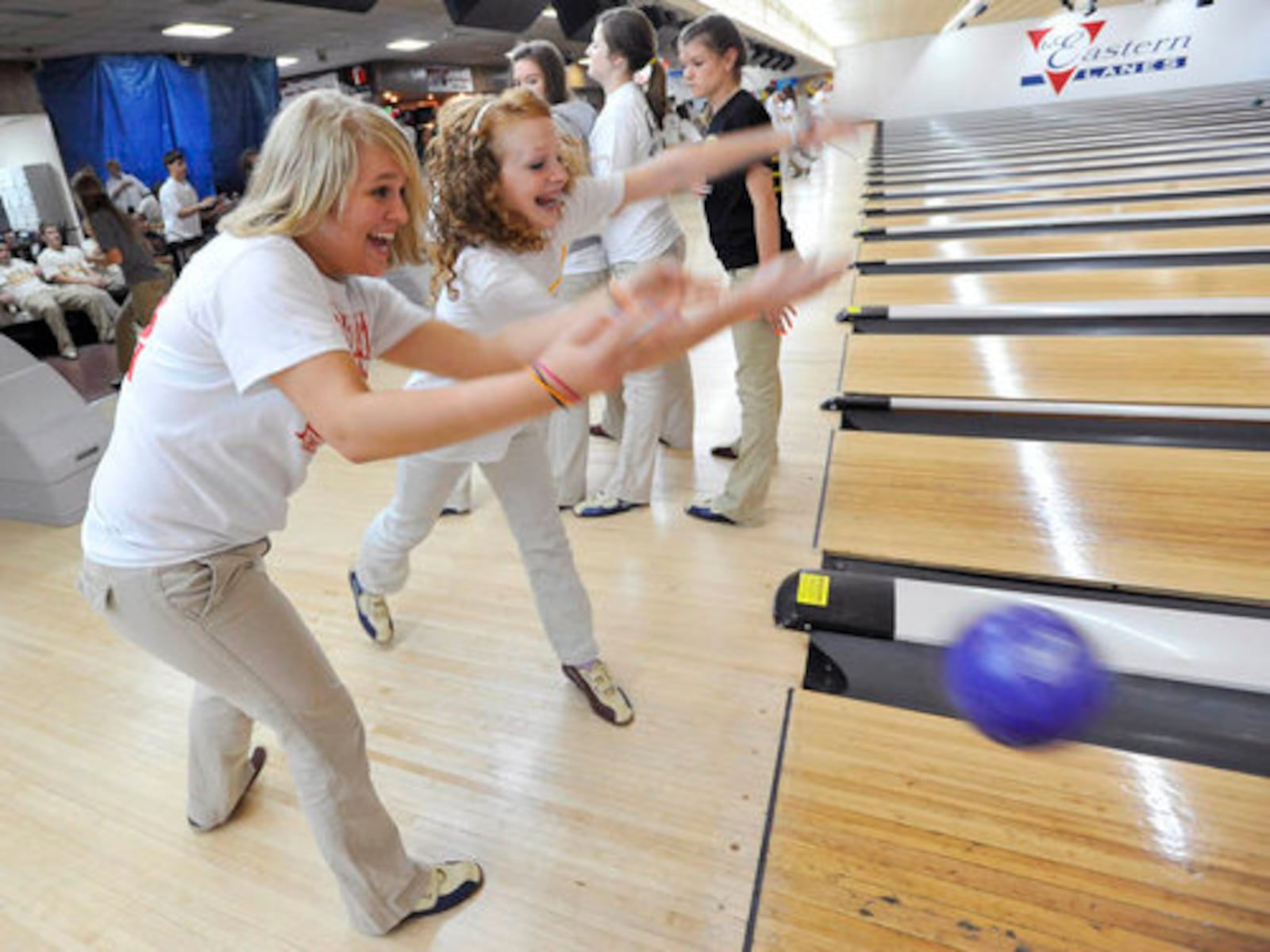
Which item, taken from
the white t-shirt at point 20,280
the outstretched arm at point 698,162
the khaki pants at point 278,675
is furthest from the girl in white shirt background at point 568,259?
the white t-shirt at point 20,280

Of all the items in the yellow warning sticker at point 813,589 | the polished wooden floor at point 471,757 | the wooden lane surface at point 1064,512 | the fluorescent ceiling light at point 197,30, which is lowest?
the polished wooden floor at point 471,757

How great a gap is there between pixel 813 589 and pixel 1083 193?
20.0ft

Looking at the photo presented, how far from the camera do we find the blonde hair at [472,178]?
4.31 feet

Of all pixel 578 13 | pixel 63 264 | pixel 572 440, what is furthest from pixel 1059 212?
pixel 63 264

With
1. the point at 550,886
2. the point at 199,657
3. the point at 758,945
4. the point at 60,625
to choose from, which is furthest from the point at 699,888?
the point at 60,625

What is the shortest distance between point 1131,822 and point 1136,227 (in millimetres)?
5067

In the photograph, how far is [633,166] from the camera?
2121 millimetres

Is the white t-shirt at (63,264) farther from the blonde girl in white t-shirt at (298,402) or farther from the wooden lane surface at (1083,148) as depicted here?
the wooden lane surface at (1083,148)

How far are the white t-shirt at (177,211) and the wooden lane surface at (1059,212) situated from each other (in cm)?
613

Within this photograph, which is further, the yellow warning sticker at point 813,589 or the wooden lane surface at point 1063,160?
the wooden lane surface at point 1063,160

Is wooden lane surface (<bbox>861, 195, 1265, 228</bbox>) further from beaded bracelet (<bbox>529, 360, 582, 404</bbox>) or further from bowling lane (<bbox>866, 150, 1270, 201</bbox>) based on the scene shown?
beaded bracelet (<bbox>529, 360, 582, 404</bbox>)

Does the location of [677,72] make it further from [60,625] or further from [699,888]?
[699,888]

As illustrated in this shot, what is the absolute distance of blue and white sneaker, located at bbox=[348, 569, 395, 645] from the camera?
196 centimetres

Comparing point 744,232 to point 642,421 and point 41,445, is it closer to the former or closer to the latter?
point 642,421
